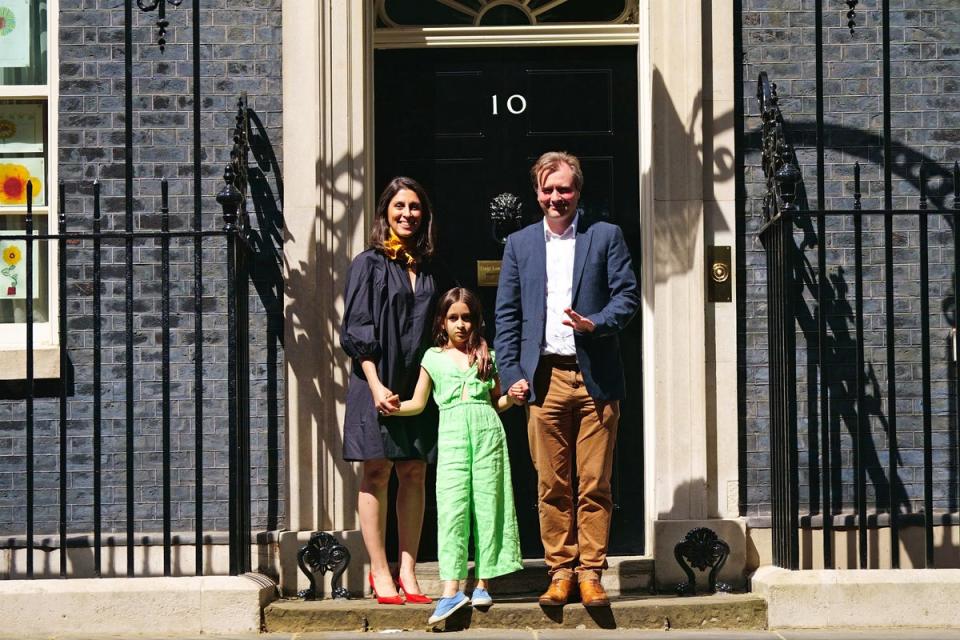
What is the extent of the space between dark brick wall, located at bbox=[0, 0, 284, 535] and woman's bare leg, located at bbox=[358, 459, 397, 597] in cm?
65

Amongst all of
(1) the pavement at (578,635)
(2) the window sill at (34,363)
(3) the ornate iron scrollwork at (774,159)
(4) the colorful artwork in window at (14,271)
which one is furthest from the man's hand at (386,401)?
(4) the colorful artwork in window at (14,271)

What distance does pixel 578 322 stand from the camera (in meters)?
6.17

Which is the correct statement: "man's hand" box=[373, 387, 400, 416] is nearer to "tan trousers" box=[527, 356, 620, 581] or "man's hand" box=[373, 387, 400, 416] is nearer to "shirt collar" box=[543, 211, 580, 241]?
"tan trousers" box=[527, 356, 620, 581]

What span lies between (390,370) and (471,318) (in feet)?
1.42

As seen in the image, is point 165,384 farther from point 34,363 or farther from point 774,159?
point 774,159

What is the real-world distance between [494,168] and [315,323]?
1.19 m

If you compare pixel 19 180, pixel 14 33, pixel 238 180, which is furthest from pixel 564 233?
pixel 14 33

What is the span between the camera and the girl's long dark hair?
6418mm

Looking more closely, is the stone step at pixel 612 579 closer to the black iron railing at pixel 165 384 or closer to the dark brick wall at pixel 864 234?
the dark brick wall at pixel 864 234

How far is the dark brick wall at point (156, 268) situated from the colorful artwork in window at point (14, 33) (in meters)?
0.28

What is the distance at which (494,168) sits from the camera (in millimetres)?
7441

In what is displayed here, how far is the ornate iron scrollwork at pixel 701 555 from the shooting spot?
6863 millimetres

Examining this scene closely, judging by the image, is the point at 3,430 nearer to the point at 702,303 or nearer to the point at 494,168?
the point at 494,168

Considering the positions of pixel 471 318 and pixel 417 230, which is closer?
pixel 471 318
